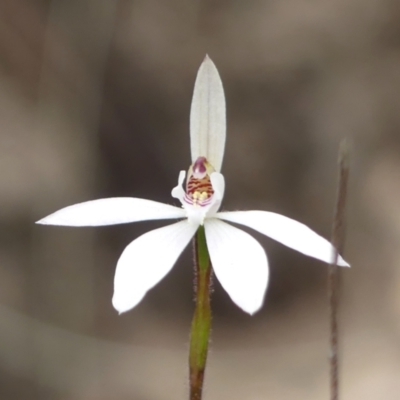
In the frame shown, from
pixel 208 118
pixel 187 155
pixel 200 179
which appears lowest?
pixel 200 179

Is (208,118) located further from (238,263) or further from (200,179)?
(238,263)

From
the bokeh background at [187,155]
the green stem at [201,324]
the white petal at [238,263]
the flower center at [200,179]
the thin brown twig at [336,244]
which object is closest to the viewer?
the thin brown twig at [336,244]

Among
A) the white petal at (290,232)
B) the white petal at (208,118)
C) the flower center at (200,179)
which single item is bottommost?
the white petal at (290,232)

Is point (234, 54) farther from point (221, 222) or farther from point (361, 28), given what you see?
point (221, 222)

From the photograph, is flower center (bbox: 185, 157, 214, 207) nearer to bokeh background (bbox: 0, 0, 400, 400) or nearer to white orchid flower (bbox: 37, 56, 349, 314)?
white orchid flower (bbox: 37, 56, 349, 314)

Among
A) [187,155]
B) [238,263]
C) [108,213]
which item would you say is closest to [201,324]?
[238,263]

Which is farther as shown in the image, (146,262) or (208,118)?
(208,118)

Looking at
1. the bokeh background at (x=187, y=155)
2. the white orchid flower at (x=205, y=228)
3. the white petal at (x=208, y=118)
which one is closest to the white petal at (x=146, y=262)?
the white orchid flower at (x=205, y=228)

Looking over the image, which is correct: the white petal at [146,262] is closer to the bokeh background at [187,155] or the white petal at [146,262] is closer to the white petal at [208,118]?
the white petal at [208,118]

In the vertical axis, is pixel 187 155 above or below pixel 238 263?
above
